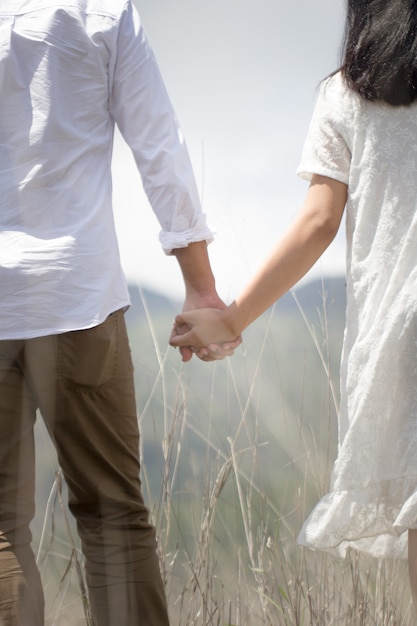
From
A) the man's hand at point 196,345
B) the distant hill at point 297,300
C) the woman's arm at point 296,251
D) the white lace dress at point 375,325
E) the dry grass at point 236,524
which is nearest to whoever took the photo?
the white lace dress at point 375,325

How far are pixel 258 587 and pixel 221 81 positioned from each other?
1192 millimetres

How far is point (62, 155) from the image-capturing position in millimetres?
1163

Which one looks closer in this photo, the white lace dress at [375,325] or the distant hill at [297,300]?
the white lace dress at [375,325]

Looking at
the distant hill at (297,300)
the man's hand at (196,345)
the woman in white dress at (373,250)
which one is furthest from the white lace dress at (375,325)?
the distant hill at (297,300)

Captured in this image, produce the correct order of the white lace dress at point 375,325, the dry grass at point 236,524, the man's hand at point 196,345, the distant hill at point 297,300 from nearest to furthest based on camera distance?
the white lace dress at point 375,325, the man's hand at point 196,345, the dry grass at point 236,524, the distant hill at point 297,300

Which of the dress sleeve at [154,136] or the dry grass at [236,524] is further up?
the dress sleeve at [154,136]

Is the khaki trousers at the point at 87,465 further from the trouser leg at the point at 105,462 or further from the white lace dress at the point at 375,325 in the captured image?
the white lace dress at the point at 375,325

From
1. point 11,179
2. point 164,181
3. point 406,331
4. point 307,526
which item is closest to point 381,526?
point 307,526

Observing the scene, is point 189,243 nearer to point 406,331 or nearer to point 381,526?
point 406,331

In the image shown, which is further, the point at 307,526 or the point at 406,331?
the point at 307,526

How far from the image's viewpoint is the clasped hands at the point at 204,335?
1403 mm

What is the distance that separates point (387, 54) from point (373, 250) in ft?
0.89

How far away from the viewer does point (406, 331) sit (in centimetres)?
106

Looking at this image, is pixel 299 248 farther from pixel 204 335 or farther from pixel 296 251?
pixel 204 335
